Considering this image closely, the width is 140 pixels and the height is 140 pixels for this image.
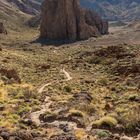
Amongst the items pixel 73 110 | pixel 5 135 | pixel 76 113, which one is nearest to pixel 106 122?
pixel 76 113

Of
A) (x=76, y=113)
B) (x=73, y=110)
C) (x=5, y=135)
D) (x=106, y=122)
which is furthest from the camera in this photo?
(x=73, y=110)

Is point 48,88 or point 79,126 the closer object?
point 79,126

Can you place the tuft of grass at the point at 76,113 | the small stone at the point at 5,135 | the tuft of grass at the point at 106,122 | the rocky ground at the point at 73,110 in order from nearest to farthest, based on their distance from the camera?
the small stone at the point at 5,135, the rocky ground at the point at 73,110, the tuft of grass at the point at 106,122, the tuft of grass at the point at 76,113

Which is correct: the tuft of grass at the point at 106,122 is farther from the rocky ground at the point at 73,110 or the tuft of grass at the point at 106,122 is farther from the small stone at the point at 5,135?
the small stone at the point at 5,135

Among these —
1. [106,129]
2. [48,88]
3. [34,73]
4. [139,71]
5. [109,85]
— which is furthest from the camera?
[34,73]

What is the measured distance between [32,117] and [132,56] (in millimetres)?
60427

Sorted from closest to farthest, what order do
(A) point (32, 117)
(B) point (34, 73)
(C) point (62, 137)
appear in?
(C) point (62, 137) < (A) point (32, 117) < (B) point (34, 73)

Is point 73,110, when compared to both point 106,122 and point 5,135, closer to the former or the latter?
point 106,122

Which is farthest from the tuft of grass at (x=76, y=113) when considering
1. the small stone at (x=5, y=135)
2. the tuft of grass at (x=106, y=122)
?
the small stone at (x=5, y=135)

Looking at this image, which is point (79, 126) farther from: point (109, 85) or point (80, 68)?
point (80, 68)

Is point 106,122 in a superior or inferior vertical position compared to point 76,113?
superior

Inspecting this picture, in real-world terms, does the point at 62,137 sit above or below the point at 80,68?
above

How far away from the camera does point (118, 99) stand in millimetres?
48594

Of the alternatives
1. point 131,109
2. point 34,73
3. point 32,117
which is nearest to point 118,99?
point 131,109
